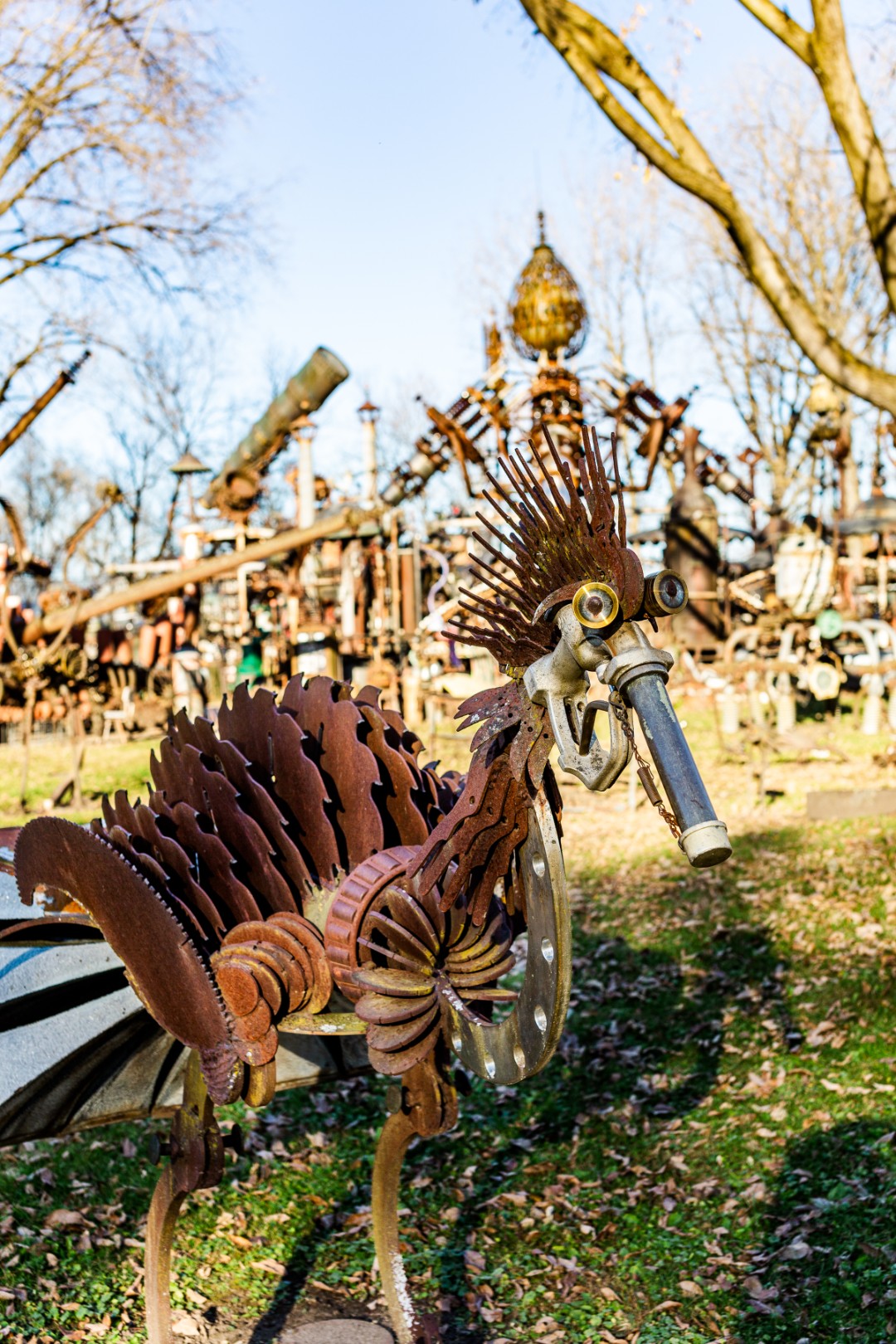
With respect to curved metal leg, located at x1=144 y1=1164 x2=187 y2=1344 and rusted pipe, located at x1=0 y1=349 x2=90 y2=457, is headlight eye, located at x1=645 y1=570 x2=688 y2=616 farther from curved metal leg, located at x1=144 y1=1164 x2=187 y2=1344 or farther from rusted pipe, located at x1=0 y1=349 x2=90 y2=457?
rusted pipe, located at x1=0 y1=349 x2=90 y2=457

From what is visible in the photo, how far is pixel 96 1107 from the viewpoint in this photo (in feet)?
12.2

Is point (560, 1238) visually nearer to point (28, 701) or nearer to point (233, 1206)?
point (233, 1206)

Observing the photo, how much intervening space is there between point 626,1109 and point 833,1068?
1.01m

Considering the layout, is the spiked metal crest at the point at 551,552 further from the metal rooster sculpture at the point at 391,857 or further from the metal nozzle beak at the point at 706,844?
the metal nozzle beak at the point at 706,844

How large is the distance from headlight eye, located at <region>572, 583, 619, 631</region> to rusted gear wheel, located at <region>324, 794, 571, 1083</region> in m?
0.56

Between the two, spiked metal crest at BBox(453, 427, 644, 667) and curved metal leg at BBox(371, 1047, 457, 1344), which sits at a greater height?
spiked metal crest at BBox(453, 427, 644, 667)

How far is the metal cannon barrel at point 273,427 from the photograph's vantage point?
15258 mm

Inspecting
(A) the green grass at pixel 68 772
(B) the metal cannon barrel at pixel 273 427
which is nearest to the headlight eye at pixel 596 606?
(A) the green grass at pixel 68 772

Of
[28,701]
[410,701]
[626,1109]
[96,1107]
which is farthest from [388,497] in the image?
[96,1107]

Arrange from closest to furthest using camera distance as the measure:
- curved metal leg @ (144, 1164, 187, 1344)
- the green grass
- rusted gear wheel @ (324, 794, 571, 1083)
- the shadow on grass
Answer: rusted gear wheel @ (324, 794, 571, 1083)
curved metal leg @ (144, 1164, 187, 1344)
the shadow on grass
the green grass

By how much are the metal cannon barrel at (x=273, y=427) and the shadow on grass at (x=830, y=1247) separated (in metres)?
12.2

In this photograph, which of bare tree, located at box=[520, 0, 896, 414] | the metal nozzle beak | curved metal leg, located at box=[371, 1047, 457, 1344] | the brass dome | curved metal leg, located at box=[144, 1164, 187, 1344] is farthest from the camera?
the brass dome

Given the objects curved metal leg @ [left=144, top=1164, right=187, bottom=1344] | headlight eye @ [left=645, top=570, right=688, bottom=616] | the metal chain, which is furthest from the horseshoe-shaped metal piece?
curved metal leg @ [left=144, top=1164, right=187, bottom=1344]

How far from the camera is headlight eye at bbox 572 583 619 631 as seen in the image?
95.0 inches
